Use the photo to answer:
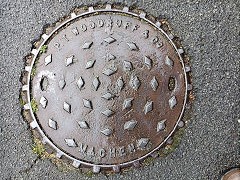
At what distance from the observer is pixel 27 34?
2895 mm

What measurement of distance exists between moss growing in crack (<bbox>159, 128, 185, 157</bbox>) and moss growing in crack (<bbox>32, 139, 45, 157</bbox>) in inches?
35.5

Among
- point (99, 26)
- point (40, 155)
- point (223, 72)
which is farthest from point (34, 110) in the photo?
point (223, 72)

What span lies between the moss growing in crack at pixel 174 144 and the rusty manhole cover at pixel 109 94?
2.6 inches

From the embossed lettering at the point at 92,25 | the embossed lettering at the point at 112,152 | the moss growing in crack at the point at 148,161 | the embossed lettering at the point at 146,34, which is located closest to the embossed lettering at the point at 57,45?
the embossed lettering at the point at 92,25

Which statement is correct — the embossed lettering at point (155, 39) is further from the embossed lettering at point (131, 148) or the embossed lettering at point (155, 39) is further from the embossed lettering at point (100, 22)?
the embossed lettering at point (131, 148)

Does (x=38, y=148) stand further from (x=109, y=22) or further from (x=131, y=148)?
(x=109, y=22)

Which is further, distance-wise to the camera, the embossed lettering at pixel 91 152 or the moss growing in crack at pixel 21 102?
the moss growing in crack at pixel 21 102

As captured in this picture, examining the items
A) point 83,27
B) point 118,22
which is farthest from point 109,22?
point 83,27

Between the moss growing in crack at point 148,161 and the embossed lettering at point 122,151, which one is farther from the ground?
the embossed lettering at point 122,151

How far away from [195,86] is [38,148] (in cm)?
130

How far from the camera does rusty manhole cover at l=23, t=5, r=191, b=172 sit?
8.89 ft

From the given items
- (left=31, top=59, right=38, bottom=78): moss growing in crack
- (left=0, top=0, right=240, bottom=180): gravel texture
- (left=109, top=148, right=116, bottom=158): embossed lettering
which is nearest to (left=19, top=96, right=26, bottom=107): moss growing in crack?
(left=0, top=0, right=240, bottom=180): gravel texture

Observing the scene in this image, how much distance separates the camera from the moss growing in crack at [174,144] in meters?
2.79

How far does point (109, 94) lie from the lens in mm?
2701
